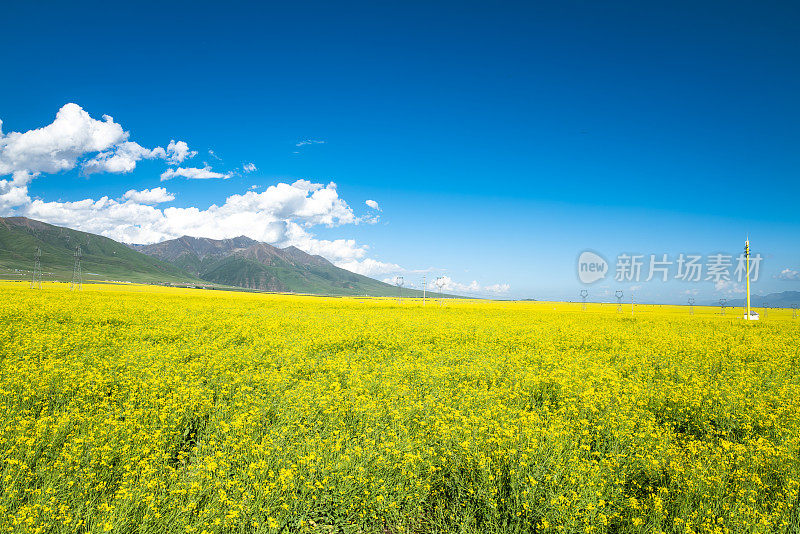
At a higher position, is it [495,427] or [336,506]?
[495,427]

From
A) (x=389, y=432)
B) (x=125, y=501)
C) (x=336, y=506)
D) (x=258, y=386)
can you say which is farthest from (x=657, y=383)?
(x=125, y=501)

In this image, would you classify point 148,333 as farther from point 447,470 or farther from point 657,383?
point 657,383

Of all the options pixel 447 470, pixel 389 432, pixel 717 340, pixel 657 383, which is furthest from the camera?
pixel 717 340

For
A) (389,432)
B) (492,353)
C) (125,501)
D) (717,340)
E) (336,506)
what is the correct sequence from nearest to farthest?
1. (125,501)
2. (336,506)
3. (389,432)
4. (492,353)
5. (717,340)

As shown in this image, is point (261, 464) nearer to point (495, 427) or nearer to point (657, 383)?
point (495, 427)

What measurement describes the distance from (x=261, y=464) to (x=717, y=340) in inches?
1126

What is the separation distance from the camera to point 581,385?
441 inches

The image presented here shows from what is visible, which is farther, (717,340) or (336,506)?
(717,340)

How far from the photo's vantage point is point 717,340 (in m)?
23.5

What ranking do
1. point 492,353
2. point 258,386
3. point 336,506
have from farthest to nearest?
1. point 492,353
2. point 258,386
3. point 336,506

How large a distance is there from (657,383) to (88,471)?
49.1ft

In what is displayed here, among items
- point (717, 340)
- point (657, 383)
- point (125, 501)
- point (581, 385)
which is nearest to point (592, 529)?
point (125, 501)

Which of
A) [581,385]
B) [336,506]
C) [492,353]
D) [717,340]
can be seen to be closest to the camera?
[336,506]

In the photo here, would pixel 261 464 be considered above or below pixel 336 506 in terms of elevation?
above
